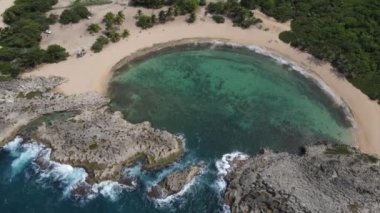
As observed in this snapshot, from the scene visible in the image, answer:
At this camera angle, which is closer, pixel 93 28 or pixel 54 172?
pixel 54 172

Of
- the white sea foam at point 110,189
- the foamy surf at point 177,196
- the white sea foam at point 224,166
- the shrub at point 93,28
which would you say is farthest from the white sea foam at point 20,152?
the shrub at point 93,28

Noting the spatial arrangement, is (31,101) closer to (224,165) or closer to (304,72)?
(224,165)

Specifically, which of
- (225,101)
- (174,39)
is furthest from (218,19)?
(225,101)

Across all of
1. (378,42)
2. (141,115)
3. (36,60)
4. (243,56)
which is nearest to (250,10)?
(243,56)

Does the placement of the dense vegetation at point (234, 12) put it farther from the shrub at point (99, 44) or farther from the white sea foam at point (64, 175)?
the white sea foam at point (64, 175)

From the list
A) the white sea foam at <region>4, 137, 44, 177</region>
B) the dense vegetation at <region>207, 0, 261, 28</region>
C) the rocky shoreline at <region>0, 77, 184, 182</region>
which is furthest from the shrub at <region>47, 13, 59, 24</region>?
the dense vegetation at <region>207, 0, 261, 28</region>
